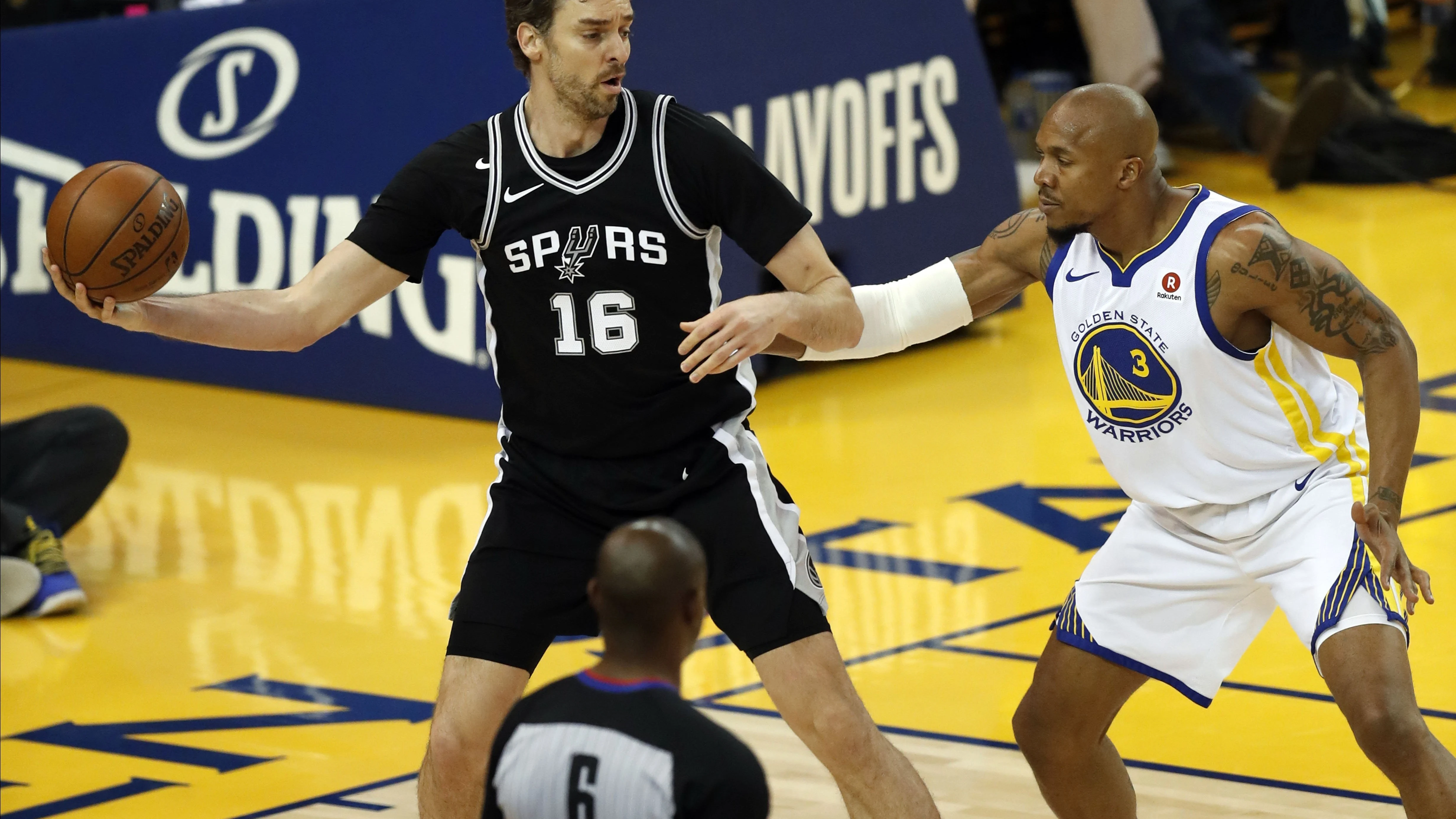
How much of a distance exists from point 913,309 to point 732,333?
3.53ft

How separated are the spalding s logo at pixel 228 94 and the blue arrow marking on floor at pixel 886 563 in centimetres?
445

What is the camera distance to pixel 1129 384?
5199mm


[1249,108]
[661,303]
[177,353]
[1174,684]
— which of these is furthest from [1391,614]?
[1249,108]

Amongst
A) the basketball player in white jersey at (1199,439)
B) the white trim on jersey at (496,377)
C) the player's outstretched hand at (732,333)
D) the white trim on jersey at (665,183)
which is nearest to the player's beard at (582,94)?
the white trim on jersey at (665,183)

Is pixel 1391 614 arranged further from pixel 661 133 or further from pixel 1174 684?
pixel 661 133

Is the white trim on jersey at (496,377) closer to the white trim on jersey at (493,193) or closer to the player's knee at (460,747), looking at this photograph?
the white trim on jersey at (493,193)

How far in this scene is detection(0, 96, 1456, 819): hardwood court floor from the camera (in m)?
6.66

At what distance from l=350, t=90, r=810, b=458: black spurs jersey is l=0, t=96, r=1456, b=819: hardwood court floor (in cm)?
166

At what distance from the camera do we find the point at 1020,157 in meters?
16.8

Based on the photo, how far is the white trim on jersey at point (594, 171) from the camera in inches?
203

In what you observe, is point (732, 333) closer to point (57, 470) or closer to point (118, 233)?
point (118, 233)

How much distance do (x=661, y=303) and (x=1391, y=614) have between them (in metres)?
1.90

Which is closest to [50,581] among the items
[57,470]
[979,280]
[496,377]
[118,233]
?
[57,470]

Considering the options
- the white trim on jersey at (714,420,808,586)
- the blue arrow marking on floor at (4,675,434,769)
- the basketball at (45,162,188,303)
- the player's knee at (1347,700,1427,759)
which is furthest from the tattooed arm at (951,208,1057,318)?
the blue arrow marking on floor at (4,675,434,769)
